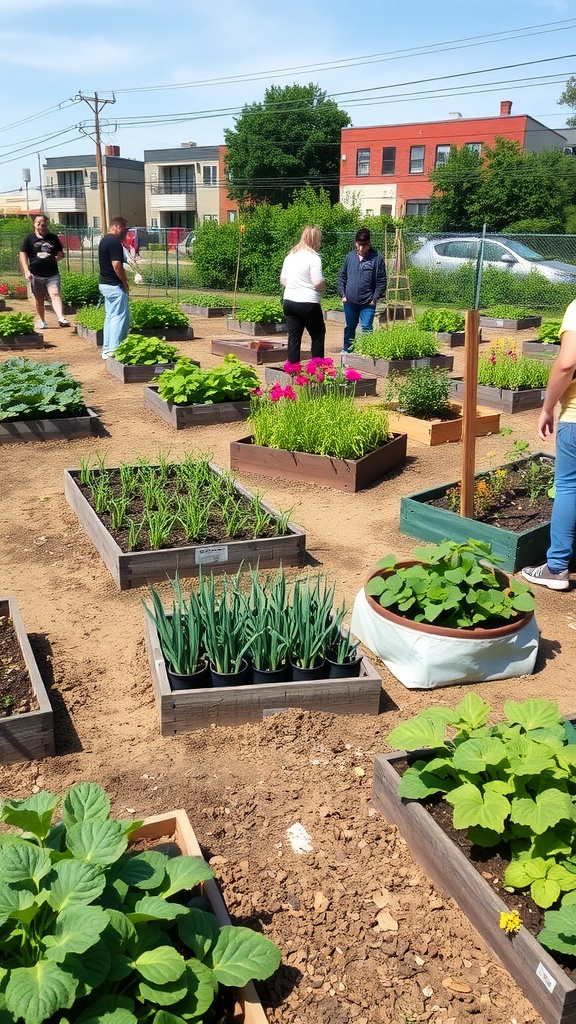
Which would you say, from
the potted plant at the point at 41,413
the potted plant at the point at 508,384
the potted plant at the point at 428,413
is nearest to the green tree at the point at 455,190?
the potted plant at the point at 508,384

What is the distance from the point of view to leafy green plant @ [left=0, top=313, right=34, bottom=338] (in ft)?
42.2

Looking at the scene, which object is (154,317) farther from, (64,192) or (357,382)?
(64,192)

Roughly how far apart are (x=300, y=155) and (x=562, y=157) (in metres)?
28.5

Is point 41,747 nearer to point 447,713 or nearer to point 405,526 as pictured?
point 447,713

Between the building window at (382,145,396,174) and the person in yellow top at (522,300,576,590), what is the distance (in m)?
46.4

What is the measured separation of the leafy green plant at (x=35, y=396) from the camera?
7.82 metres

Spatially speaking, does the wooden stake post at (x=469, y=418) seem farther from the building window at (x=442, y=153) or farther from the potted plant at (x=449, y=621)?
the building window at (x=442, y=153)

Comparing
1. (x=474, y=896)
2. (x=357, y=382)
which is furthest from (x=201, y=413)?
(x=474, y=896)

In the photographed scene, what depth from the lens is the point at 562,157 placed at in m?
33.8

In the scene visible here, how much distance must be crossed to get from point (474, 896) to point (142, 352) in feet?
Answer: 30.0

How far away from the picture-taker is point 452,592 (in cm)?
367

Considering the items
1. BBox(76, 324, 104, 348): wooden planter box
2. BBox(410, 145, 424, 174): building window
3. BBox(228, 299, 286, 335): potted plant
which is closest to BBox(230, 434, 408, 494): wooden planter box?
Result: BBox(76, 324, 104, 348): wooden planter box

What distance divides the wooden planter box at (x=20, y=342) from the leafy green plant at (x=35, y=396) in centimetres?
476

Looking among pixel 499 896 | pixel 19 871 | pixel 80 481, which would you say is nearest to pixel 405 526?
pixel 80 481
